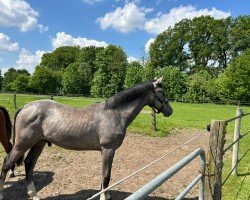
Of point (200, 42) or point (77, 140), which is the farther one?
point (200, 42)

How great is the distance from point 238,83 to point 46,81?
163 ft

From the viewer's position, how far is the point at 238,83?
48.7m

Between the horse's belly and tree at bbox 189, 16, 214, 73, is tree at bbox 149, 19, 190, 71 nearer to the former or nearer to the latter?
tree at bbox 189, 16, 214, 73

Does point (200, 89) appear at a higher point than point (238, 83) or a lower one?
lower

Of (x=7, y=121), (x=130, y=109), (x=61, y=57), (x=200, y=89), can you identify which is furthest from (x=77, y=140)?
(x=61, y=57)

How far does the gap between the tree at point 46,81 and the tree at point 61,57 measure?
483 inches

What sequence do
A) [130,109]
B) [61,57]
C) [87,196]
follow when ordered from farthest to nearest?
1. [61,57]
2. [87,196]
3. [130,109]

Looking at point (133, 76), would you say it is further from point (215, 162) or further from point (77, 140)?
point (215, 162)

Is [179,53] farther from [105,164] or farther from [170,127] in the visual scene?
[105,164]

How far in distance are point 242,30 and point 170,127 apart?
5436 centimetres

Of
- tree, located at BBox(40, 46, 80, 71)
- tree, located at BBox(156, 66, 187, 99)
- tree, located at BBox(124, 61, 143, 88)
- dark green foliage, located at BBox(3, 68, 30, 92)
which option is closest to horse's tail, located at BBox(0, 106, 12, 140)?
tree, located at BBox(156, 66, 187, 99)

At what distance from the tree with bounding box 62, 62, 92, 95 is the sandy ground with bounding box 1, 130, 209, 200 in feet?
212

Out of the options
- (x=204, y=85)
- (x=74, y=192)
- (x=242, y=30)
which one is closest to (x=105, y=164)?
(x=74, y=192)

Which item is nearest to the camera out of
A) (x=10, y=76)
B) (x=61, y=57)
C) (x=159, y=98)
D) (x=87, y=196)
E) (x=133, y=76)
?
(x=159, y=98)
